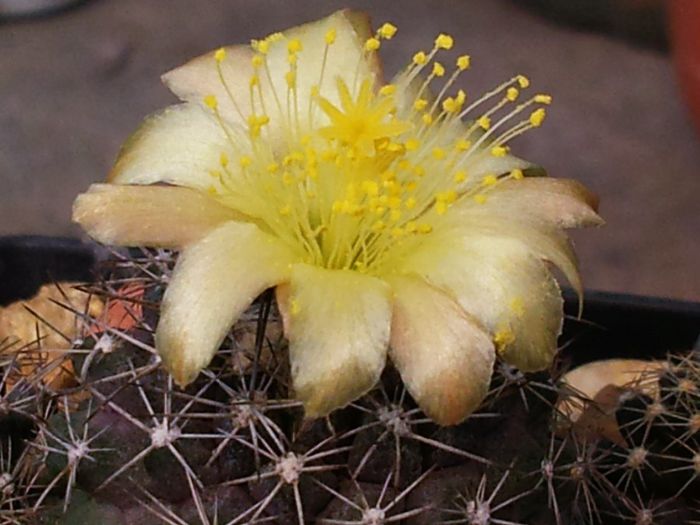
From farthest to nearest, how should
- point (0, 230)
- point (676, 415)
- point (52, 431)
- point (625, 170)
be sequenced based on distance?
point (625, 170) < point (0, 230) < point (676, 415) < point (52, 431)

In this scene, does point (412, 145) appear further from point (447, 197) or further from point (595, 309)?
point (595, 309)

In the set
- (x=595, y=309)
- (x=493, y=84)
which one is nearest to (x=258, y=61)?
(x=595, y=309)

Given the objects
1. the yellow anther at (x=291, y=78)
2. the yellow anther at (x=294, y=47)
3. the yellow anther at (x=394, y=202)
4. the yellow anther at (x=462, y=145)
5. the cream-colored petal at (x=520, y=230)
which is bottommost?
the cream-colored petal at (x=520, y=230)

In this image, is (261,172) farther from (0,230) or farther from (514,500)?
(0,230)

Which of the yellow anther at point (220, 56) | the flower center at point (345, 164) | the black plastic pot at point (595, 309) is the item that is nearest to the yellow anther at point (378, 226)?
the flower center at point (345, 164)

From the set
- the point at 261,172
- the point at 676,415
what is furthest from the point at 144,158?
the point at 676,415

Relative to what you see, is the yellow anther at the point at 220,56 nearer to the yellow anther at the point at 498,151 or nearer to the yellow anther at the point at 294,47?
the yellow anther at the point at 294,47

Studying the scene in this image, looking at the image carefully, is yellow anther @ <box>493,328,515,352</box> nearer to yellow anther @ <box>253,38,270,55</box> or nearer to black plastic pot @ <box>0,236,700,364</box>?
yellow anther @ <box>253,38,270,55</box>
